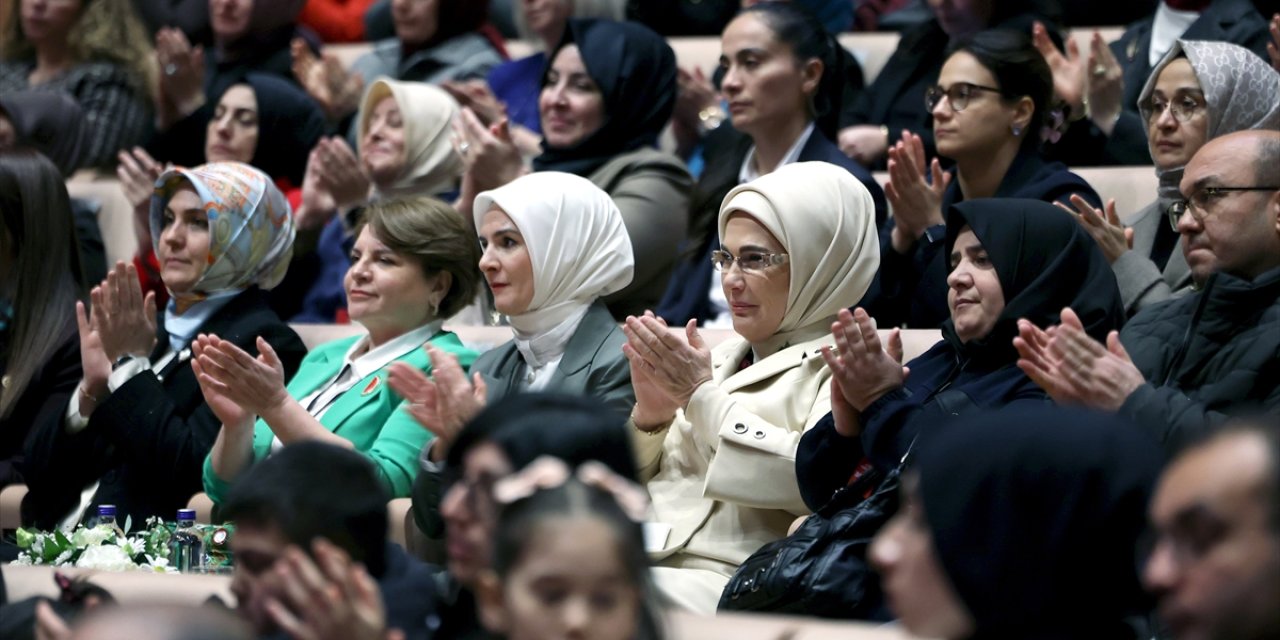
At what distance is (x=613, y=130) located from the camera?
16.8 feet

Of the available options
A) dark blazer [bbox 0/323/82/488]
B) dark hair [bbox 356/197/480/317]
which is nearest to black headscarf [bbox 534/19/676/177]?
dark hair [bbox 356/197/480/317]

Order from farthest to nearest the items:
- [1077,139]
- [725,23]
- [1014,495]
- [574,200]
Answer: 1. [725,23]
2. [1077,139]
3. [574,200]
4. [1014,495]

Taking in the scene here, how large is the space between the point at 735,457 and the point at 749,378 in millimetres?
255

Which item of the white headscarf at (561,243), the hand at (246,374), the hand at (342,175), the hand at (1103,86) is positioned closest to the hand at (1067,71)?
the hand at (1103,86)

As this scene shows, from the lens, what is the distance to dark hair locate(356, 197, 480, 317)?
4.20 meters

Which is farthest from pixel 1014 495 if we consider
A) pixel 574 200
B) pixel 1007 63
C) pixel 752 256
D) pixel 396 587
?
pixel 1007 63

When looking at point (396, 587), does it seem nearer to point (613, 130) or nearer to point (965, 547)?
point (965, 547)

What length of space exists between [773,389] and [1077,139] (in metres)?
1.75

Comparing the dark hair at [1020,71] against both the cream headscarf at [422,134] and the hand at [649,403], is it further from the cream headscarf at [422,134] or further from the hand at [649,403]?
the cream headscarf at [422,134]

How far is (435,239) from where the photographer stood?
4.21 metres

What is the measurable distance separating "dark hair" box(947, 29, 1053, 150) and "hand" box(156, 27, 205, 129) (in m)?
2.78

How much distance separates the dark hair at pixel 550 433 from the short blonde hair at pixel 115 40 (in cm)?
417

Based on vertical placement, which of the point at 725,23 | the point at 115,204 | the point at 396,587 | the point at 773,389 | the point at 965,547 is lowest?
the point at 115,204

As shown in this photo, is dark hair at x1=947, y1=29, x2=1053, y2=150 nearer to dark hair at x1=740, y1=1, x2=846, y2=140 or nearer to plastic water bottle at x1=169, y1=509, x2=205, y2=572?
dark hair at x1=740, y1=1, x2=846, y2=140
